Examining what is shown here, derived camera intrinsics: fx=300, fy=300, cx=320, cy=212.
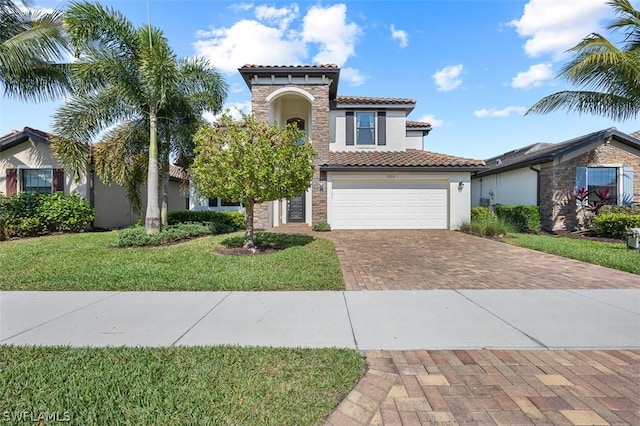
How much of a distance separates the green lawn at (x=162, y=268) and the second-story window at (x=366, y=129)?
29.1ft

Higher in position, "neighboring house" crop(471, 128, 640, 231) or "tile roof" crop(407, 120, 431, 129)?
"tile roof" crop(407, 120, 431, 129)

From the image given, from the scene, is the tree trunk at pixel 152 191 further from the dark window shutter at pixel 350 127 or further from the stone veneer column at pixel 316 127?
the dark window shutter at pixel 350 127

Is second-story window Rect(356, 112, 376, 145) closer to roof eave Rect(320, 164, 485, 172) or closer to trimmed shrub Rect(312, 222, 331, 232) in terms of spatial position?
roof eave Rect(320, 164, 485, 172)

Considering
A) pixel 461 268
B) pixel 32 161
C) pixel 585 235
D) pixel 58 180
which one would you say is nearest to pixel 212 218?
pixel 58 180

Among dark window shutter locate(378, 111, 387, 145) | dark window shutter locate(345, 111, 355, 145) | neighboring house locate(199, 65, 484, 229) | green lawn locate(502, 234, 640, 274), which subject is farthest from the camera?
dark window shutter locate(378, 111, 387, 145)

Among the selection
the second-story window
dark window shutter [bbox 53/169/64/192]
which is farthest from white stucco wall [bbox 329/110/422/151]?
dark window shutter [bbox 53/169/64/192]

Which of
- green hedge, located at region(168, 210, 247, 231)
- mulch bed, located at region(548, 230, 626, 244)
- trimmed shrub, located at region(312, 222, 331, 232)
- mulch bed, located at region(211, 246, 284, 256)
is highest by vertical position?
Answer: green hedge, located at region(168, 210, 247, 231)

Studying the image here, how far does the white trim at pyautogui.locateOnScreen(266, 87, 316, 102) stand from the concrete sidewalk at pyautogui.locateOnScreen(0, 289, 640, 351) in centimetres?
1190

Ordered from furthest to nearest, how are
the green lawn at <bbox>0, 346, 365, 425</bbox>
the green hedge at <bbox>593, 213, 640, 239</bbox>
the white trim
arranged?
the white trim, the green hedge at <bbox>593, 213, 640, 239</bbox>, the green lawn at <bbox>0, 346, 365, 425</bbox>

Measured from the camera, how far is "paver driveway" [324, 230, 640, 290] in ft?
19.2

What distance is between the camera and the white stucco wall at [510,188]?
15.6 metres

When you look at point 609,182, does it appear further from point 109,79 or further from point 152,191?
point 109,79

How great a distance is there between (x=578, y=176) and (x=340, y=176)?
11.2 m

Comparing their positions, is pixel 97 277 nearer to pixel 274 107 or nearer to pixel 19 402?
pixel 19 402
